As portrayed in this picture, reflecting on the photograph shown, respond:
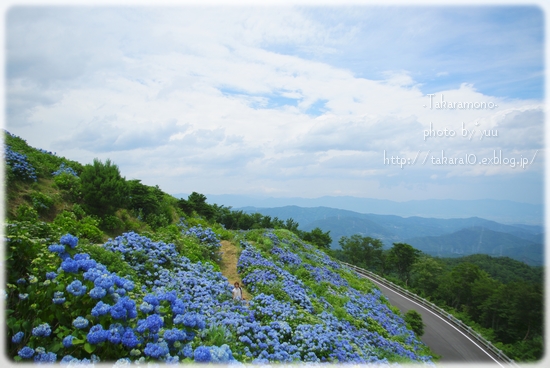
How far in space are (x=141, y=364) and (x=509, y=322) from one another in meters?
40.5

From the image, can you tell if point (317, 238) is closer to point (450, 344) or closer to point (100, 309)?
point (450, 344)

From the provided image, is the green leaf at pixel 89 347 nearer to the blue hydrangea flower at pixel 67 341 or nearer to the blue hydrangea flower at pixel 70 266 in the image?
the blue hydrangea flower at pixel 67 341

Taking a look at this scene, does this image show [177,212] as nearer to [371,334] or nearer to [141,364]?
[371,334]

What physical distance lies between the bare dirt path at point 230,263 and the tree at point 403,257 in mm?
40744

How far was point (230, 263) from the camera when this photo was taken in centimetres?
1104

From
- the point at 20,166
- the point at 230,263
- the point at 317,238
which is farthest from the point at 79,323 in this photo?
the point at 317,238

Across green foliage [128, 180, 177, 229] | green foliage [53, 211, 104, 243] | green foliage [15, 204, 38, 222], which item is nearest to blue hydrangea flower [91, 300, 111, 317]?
green foliage [53, 211, 104, 243]

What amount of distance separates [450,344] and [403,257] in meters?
30.6

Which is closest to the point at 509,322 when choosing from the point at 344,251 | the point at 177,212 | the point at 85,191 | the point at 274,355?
the point at 344,251

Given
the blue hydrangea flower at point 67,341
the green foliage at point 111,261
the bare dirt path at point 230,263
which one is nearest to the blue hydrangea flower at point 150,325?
the blue hydrangea flower at point 67,341

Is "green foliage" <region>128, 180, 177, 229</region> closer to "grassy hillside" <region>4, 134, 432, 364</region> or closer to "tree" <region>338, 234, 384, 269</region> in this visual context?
A: "grassy hillside" <region>4, 134, 432, 364</region>

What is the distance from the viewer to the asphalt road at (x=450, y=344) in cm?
1656

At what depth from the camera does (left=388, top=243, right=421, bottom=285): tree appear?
47.1 meters

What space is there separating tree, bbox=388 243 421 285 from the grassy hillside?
34.8 m
